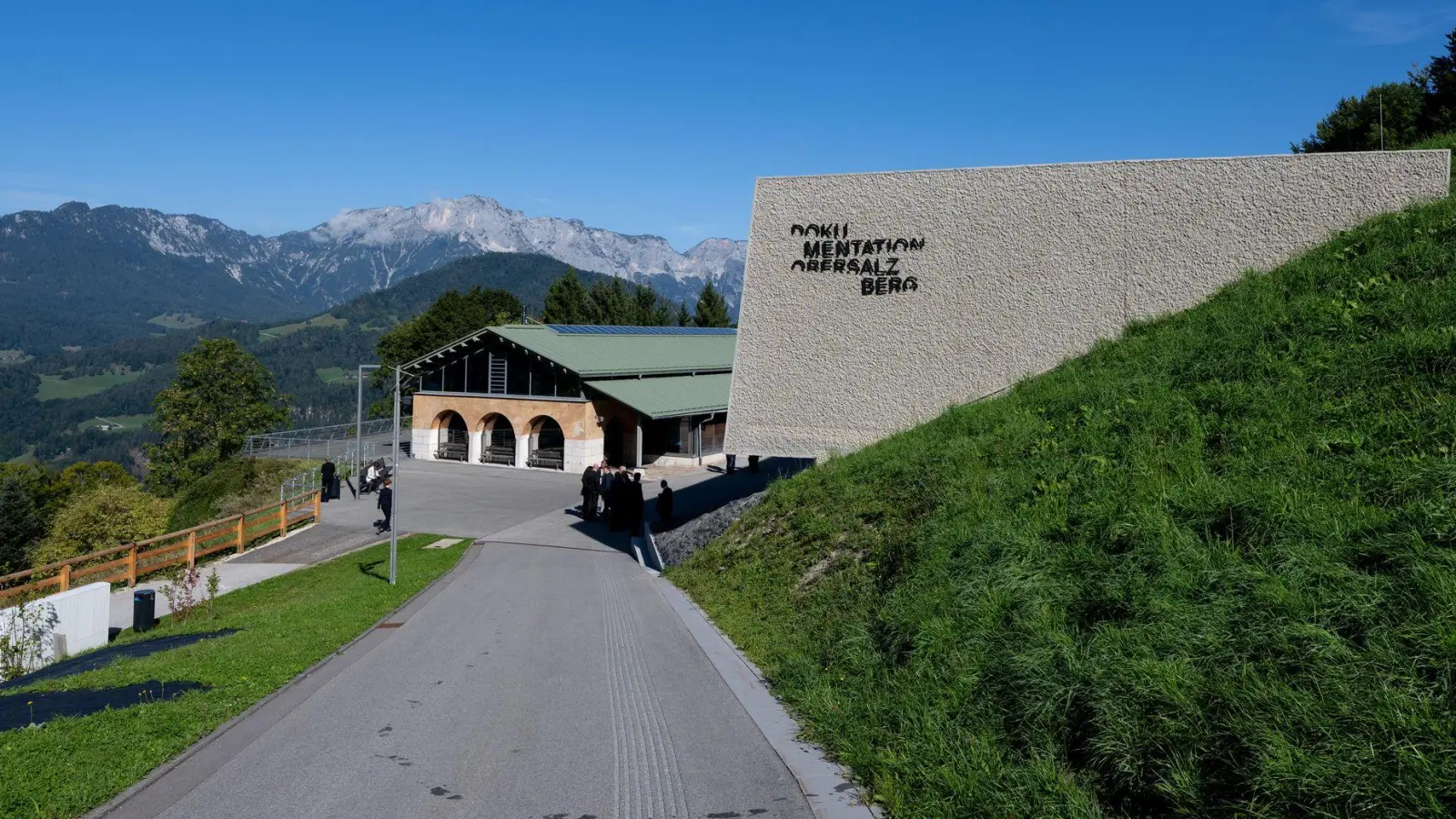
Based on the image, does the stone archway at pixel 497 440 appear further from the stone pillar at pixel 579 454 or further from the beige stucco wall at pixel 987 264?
the beige stucco wall at pixel 987 264

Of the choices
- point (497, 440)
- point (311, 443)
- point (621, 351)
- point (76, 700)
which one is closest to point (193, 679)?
point (76, 700)

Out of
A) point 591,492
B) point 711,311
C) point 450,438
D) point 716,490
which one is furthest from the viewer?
point 711,311

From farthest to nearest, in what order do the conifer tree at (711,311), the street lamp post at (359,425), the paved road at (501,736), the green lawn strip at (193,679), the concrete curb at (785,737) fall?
the conifer tree at (711,311) → the street lamp post at (359,425) → the paved road at (501,736) → the green lawn strip at (193,679) → the concrete curb at (785,737)

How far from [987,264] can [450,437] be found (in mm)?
29715

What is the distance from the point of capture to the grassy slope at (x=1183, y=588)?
457cm

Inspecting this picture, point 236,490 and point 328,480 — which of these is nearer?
point 328,480

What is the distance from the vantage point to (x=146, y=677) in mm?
9320

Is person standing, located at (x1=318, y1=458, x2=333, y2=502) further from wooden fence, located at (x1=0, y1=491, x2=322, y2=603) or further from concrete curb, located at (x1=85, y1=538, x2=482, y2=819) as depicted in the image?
concrete curb, located at (x1=85, y1=538, x2=482, y2=819)

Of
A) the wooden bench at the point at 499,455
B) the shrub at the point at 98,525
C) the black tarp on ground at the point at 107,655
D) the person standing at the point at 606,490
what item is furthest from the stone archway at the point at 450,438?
the black tarp on ground at the point at 107,655

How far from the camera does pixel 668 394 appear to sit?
37.8 m

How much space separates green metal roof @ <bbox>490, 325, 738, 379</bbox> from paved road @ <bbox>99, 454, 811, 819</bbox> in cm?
2410

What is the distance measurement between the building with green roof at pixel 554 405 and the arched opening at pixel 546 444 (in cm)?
4

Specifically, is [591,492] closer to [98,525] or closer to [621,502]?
[621,502]

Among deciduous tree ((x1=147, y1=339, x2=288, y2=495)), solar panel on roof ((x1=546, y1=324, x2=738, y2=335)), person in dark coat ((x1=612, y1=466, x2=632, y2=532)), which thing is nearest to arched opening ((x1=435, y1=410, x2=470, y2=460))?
solar panel on roof ((x1=546, y1=324, x2=738, y2=335))
